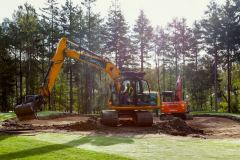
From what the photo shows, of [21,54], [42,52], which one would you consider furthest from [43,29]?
[21,54]

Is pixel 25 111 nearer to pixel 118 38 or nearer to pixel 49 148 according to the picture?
pixel 49 148

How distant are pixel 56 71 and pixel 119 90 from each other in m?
3.76

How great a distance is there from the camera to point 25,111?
19719 mm

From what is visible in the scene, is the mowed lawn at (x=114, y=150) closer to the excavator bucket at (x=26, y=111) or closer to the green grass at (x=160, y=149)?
the green grass at (x=160, y=149)

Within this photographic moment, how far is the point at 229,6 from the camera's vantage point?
47.9 meters

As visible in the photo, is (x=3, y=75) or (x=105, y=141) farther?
(x=3, y=75)

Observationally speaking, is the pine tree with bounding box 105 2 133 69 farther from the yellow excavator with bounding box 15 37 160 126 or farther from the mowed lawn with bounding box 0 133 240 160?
the mowed lawn with bounding box 0 133 240 160

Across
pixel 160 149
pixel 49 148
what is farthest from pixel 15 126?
pixel 160 149

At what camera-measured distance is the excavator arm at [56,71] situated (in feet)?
65.1

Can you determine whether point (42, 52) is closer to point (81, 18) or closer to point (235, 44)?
point (81, 18)

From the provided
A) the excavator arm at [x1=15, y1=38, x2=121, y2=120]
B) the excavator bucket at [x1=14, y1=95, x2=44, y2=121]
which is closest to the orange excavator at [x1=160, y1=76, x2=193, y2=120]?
the excavator arm at [x1=15, y1=38, x2=121, y2=120]

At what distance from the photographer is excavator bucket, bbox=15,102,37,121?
1969cm

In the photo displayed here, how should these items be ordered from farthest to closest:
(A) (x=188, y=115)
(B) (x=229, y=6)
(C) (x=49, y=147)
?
1. (B) (x=229, y=6)
2. (A) (x=188, y=115)
3. (C) (x=49, y=147)

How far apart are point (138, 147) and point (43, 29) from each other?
4594cm
